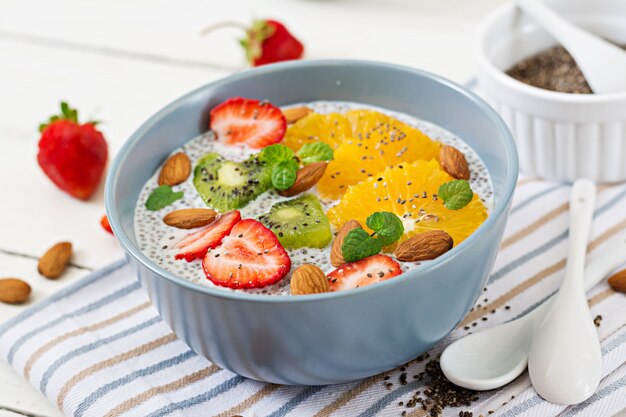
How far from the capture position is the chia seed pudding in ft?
4.95

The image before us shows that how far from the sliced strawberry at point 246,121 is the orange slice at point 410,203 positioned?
0.91 ft

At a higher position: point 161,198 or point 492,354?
point 161,198

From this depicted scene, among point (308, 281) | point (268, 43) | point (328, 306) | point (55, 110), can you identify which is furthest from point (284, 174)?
point (55, 110)

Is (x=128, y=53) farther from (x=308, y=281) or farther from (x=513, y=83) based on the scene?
(x=308, y=281)

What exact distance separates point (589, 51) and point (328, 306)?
108 centimetres

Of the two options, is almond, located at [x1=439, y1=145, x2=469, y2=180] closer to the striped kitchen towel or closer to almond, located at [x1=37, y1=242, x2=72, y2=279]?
the striped kitchen towel

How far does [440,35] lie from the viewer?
8.80ft

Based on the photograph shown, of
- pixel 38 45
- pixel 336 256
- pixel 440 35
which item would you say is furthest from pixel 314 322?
pixel 38 45

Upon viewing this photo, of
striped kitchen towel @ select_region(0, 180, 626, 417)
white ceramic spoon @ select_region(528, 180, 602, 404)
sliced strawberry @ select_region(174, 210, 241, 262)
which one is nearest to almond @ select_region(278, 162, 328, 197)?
sliced strawberry @ select_region(174, 210, 241, 262)

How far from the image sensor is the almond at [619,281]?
168 cm

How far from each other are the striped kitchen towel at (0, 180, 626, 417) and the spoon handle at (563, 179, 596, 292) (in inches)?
1.8

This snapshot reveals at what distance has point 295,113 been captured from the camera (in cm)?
189

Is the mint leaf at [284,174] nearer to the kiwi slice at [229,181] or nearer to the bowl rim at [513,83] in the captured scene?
the kiwi slice at [229,181]

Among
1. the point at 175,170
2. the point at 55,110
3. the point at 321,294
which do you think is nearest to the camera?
the point at 321,294
